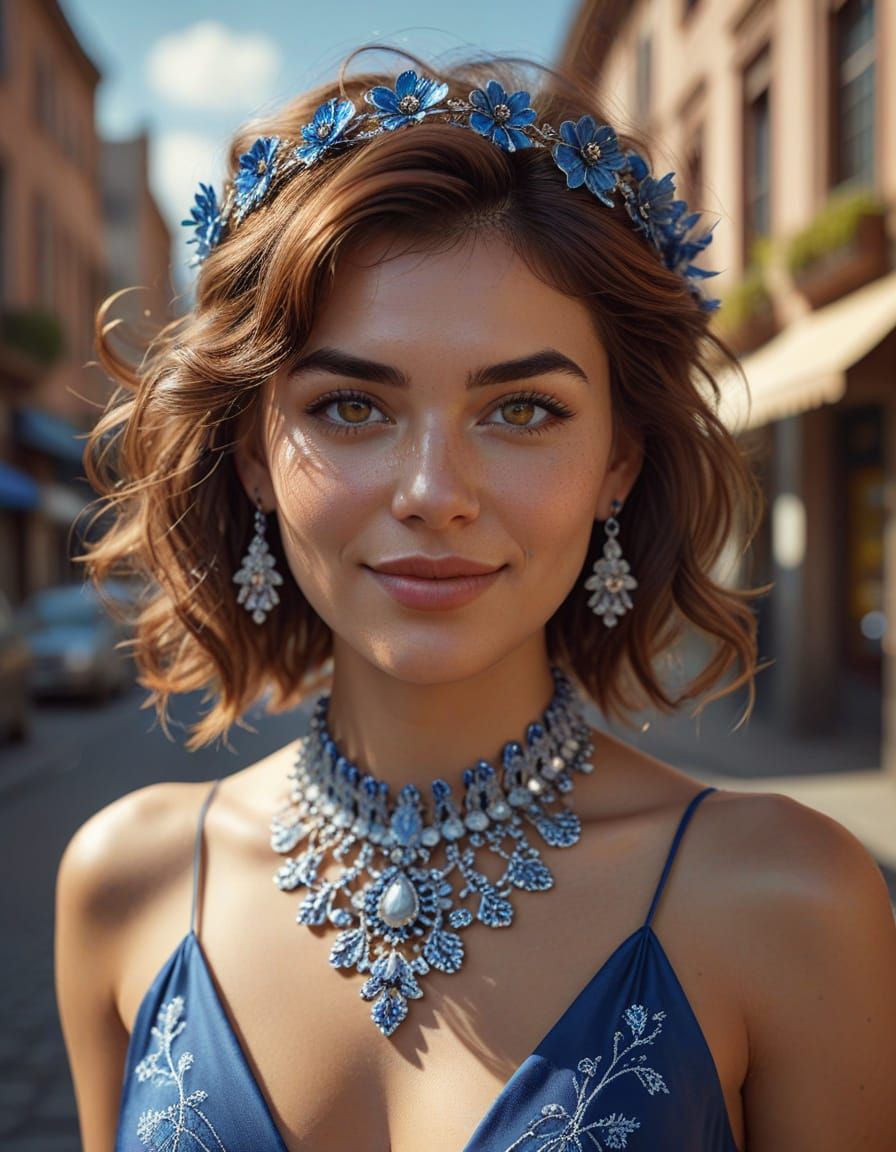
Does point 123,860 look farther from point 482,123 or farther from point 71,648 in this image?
point 71,648

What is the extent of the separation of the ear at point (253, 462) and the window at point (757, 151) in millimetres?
11422

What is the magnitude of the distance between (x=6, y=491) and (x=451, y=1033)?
59.9 feet

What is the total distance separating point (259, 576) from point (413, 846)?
19.9 inches

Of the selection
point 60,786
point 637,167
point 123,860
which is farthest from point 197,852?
point 60,786

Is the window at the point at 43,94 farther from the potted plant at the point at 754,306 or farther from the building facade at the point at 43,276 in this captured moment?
the potted plant at the point at 754,306

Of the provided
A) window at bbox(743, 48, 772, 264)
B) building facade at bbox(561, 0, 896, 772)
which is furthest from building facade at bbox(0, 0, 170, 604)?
building facade at bbox(561, 0, 896, 772)

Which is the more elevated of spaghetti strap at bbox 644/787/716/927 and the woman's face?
the woman's face

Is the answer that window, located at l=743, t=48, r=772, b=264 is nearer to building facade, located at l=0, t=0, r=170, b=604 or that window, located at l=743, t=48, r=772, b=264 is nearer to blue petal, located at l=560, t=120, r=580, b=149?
building facade, located at l=0, t=0, r=170, b=604

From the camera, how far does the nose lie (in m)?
1.46

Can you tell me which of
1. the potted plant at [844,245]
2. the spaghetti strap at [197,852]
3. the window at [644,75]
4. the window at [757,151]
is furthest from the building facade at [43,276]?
the spaghetti strap at [197,852]

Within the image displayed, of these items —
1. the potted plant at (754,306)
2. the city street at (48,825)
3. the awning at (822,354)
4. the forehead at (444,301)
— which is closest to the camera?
the forehead at (444,301)

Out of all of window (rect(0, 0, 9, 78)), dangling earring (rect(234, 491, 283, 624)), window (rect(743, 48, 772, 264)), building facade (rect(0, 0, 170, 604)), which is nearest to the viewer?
dangling earring (rect(234, 491, 283, 624))

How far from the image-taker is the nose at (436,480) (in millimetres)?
1461

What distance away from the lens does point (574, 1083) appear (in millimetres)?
1434
